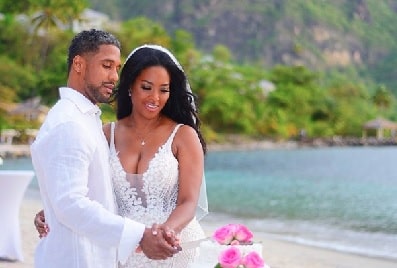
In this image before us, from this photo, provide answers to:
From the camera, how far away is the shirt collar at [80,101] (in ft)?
6.78

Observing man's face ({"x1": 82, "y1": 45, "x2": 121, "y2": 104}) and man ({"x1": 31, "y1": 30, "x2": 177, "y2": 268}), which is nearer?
man ({"x1": 31, "y1": 30, "x2": 177, "y2": 268})

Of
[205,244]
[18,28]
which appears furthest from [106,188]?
[18,28]

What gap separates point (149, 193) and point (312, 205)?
18364 mm

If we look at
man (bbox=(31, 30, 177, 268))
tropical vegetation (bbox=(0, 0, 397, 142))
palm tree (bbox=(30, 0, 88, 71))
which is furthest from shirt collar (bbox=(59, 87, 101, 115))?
palm tree (bbox=(30, 0, 88, 71))

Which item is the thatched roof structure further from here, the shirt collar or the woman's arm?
the shirt collar

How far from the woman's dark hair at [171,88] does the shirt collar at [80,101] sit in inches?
8.3

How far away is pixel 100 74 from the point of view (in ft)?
6.93

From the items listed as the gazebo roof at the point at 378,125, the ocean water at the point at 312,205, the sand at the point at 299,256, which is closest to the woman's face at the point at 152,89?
the sand at the point at 299,256

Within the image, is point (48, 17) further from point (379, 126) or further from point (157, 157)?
point (157, 157)

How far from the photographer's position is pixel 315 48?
12250 cm

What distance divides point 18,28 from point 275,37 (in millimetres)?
69015

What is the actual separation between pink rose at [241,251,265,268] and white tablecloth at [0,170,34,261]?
13.6 feet

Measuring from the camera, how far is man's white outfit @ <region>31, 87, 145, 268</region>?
76.5 inches

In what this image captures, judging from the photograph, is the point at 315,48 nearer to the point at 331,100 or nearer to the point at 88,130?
the point at 331,100
